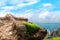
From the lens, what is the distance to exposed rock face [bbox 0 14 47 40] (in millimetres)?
16297

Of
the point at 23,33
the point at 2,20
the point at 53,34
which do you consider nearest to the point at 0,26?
the point at 2,20

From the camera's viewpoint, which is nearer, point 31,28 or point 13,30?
point 13,30

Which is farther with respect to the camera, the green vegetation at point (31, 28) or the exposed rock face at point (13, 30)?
the green vegetation at point (31, 28)

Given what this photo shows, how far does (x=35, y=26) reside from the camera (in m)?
17.8

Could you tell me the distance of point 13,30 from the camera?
16484 millimetres

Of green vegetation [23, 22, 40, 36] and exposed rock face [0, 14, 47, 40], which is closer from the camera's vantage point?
exposed rock face [0, 14, 47, 40]

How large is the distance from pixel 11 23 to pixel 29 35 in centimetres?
151

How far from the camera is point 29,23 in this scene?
57.4ft

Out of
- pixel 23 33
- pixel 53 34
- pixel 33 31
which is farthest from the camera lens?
pixel 53 34

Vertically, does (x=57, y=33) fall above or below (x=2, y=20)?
below

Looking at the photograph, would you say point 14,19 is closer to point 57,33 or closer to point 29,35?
point 29,35

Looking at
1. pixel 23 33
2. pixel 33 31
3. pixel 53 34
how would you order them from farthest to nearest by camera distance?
pixel 53 34 < pixel 33 31 < pixel 23 33

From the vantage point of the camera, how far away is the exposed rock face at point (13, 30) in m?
16.3

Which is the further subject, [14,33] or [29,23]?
[29,23]
